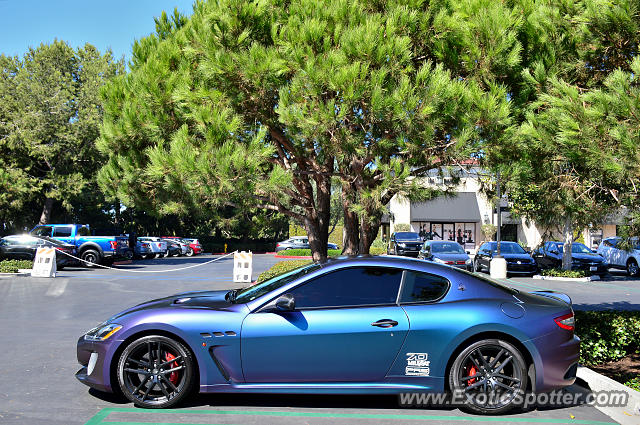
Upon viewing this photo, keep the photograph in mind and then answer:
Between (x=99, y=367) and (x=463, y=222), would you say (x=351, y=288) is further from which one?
(x=463, y=222)

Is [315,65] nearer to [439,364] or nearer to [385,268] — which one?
[385,268]

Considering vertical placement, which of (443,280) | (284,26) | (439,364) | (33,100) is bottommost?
(439,364)

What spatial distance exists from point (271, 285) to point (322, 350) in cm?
97

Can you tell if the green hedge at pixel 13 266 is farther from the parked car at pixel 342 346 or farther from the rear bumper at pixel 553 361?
the rear bumper at pixel 553 361

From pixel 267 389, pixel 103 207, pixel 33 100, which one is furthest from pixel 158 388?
pixel 103 207

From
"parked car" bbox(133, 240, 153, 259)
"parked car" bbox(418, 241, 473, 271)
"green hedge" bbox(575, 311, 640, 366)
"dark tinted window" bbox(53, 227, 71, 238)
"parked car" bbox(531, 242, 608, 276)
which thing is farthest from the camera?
"parked car" bbox(133, 240, 153, 259)

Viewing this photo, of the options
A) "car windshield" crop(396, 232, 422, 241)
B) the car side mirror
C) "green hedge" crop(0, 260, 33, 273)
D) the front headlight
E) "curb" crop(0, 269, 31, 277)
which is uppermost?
"car windshield" crop(396, 232, 422, 241)

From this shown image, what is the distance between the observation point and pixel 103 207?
42.1m

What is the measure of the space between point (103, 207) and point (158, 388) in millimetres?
40263

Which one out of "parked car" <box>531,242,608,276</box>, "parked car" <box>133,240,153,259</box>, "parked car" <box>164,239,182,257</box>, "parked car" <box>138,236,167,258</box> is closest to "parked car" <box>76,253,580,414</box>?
"parked car" <box>531,242,608,276</box>

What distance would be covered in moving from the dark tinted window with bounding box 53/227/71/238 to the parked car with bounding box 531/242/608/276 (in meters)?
20.9

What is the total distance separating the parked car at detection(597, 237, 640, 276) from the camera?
74.6 feet

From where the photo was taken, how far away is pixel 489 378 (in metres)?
4.92

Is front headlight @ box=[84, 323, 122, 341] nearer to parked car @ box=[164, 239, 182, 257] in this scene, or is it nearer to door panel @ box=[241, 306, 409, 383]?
door panel @ box=[241, 306, 409, 383]
